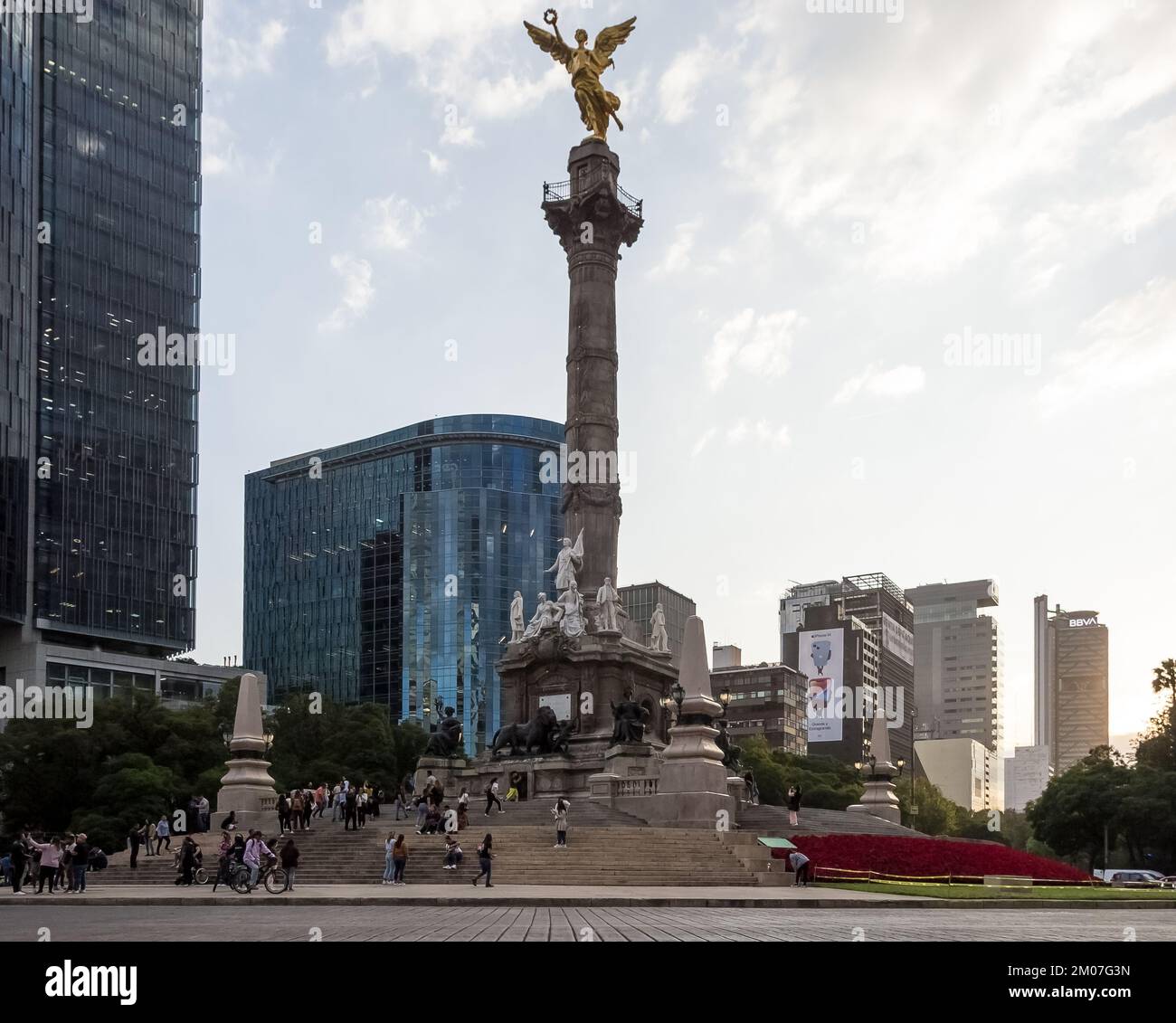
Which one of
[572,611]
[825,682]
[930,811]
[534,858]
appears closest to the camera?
[534,858]

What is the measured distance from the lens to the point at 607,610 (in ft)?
183

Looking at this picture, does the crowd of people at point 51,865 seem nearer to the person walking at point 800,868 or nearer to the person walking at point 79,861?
the person walking at point 79,861

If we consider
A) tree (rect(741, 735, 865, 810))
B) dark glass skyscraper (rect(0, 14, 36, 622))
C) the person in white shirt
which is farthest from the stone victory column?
dark glass skyscraper (rect(0, 14, 36, 622))

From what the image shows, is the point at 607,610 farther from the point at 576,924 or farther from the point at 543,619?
the point at 576,924

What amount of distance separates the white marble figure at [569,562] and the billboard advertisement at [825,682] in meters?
136

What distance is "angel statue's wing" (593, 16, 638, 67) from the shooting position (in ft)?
211

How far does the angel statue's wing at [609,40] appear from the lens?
6419 cm

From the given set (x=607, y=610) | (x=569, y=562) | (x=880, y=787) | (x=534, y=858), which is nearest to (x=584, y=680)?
(x=607, y=610)

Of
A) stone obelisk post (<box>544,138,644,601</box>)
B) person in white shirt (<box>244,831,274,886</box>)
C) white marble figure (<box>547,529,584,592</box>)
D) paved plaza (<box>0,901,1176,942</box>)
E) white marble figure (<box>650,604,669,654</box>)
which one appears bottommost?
person in white shirt (<box>244,831,274,886</box>)

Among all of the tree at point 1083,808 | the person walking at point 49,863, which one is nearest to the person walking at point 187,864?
the person walking at point 49,863

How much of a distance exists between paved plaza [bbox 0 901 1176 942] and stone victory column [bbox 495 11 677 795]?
79.4 feet

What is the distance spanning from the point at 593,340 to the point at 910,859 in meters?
29.0

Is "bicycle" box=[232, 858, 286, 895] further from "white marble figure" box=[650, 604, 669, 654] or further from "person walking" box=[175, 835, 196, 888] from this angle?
"white marble figure" box=[650, 604, 669, 654]
